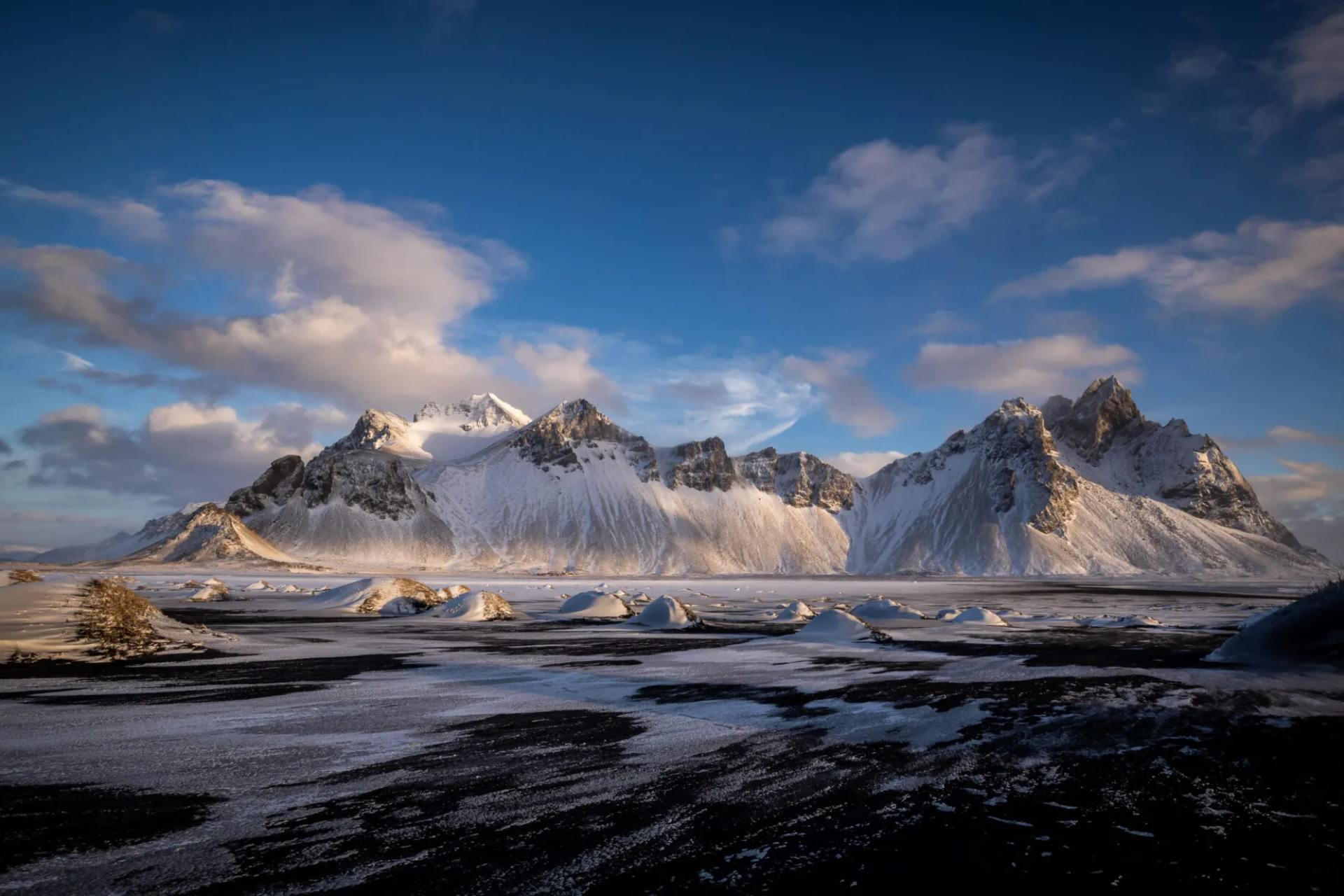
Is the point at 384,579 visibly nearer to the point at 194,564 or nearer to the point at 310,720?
the point at 310,720

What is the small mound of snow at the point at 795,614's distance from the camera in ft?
→ 117

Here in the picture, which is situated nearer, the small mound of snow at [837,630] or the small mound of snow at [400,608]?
the small mound of snow at [837,630]

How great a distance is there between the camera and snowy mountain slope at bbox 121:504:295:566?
130 metres

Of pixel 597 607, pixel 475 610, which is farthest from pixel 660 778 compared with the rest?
pixel 597 607

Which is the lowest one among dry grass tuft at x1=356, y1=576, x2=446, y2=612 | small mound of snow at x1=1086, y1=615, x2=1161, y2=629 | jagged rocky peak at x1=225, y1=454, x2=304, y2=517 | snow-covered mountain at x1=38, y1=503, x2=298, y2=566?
small mound of snow at x1=1086, y1=615, x2=1161, y2=629

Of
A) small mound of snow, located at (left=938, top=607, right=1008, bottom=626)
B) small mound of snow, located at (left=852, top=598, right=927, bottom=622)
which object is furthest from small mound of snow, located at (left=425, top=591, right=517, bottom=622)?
small mound of snow, located at (left=938, top=607, right=1008, bottom=626)

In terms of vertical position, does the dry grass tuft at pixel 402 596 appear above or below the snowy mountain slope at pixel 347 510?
below

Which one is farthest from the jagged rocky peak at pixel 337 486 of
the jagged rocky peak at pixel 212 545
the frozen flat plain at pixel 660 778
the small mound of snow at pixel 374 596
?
the frozen flat plain at pixel 660 778

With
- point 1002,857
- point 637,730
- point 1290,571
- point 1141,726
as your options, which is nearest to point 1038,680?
point 1141,726

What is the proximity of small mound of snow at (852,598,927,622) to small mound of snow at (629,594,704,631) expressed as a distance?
998 cm

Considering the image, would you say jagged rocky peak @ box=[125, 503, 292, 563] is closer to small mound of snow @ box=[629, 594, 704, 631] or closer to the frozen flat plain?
small mound of snow @ box=[629, 594, 704, 631]

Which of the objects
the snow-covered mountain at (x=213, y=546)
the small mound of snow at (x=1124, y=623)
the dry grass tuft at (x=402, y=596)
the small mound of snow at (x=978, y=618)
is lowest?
the small mound of snow at (x=1124, y=623)

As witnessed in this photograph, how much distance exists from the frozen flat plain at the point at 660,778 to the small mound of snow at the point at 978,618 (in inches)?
676

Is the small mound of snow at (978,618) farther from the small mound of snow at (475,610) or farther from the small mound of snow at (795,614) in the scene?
the small mound of snow at (475,610)
